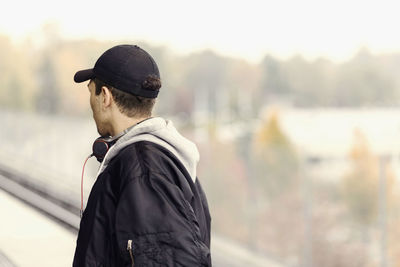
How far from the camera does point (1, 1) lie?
7388 centimetres

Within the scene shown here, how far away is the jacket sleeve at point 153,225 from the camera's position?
1.38m

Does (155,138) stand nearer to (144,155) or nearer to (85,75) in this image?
(144,155)

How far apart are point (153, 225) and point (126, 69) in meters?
0.32

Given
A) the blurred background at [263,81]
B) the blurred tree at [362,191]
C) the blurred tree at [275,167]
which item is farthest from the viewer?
→ the blurred tree at [362,191]

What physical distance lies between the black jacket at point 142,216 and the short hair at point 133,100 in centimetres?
10

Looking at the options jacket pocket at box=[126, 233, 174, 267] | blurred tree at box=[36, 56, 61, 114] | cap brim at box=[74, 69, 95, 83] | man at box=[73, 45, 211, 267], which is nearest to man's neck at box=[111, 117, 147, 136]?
man at box=[73, 45, 211, 267]

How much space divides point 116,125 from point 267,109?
196ft

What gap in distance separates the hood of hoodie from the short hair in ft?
0.12

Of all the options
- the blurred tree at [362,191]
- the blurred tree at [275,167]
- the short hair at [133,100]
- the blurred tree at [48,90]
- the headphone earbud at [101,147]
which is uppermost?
the short hair at [133,100]

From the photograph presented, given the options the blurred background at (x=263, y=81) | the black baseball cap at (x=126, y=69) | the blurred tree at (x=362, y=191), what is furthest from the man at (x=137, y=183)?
the blurred tree at (x=362, y=191)

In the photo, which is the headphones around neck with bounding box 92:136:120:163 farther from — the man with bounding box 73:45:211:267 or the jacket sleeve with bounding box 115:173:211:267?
the jacket sleeve with bounding box 115:173:211:267

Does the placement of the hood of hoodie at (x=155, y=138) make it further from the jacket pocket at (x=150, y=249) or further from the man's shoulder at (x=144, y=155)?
the jacket pocket at (x=150, y=249)

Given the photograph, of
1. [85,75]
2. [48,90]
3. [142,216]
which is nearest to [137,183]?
[142,216]

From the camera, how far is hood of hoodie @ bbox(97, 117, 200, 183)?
4.86 feet
